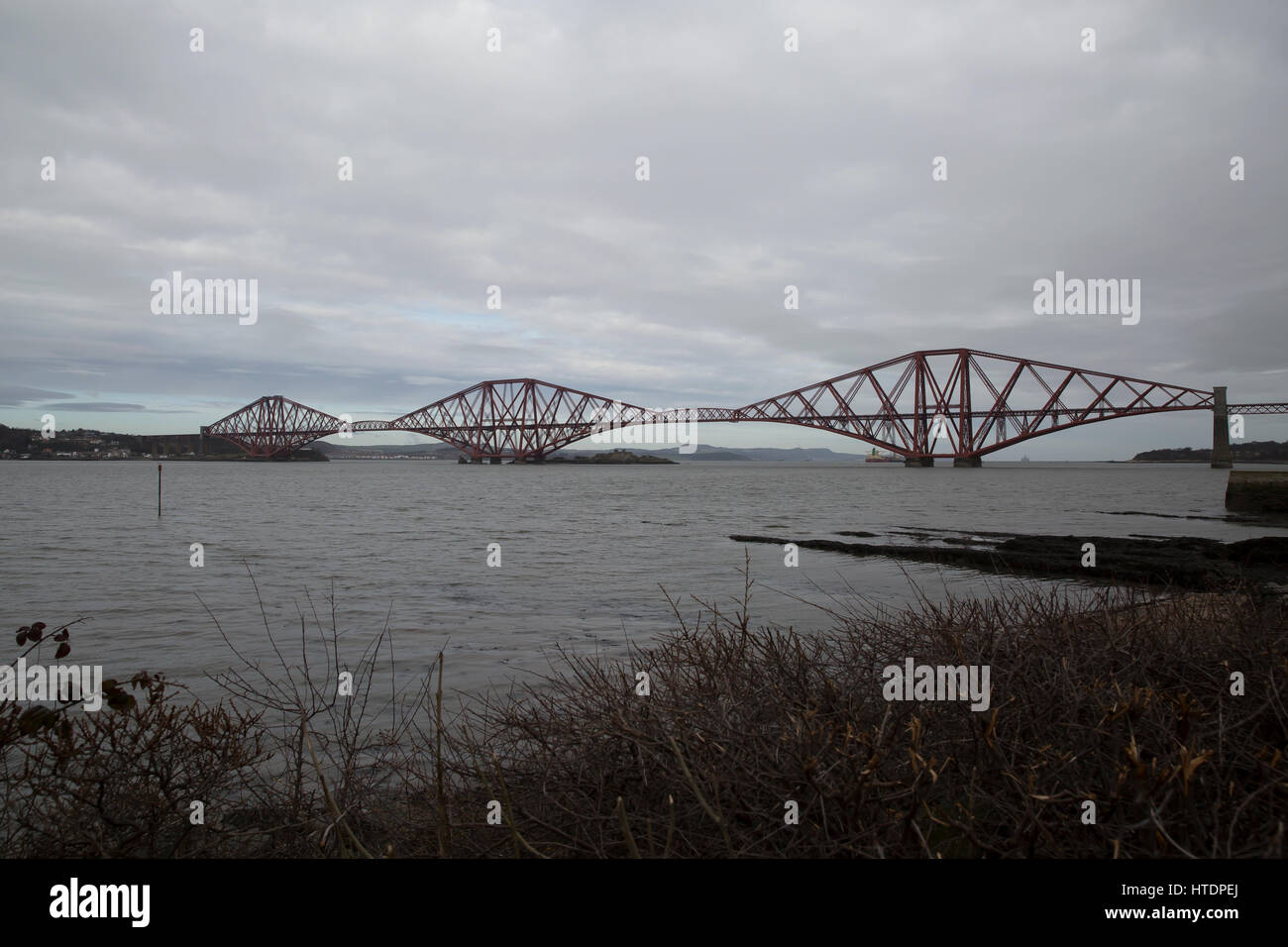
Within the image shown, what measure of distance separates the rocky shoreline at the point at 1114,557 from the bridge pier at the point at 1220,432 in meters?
109

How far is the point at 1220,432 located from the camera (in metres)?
105

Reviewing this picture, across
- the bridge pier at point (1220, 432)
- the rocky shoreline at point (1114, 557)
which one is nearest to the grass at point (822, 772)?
the rocky shoreline at point (1114, 557)

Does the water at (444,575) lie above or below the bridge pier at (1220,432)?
below

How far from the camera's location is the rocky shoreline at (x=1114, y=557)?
12.5m

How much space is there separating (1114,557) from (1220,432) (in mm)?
114602

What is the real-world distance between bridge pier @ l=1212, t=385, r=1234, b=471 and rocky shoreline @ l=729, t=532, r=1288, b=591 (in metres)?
109

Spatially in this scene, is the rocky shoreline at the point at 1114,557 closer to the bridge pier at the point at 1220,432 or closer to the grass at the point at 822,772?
the grass at the point at 822,772

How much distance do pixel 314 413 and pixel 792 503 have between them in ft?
441

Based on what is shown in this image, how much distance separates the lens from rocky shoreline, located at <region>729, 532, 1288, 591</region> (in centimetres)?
1249

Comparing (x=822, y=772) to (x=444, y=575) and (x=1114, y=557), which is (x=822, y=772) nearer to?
(x=444, y=575)

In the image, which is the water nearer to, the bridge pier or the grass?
the grass

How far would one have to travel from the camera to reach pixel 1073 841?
7.54 ft

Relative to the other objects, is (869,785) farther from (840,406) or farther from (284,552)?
(840,406)
